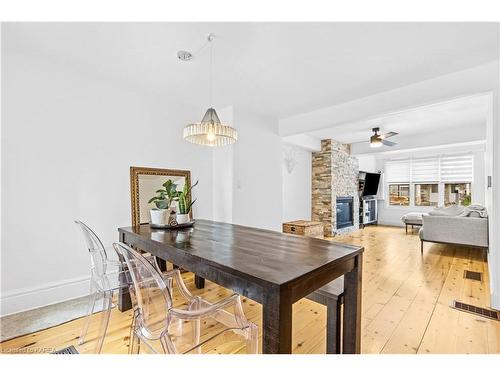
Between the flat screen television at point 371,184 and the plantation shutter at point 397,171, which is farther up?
the plantation shutter at point 397,171

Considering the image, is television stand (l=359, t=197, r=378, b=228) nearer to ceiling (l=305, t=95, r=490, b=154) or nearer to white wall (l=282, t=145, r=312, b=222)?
ceiling (l=305, t=95, r=490, b=154)

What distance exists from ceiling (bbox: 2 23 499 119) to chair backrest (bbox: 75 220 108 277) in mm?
1550

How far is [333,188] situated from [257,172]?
284 cm

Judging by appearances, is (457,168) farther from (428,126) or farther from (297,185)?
(297,185)

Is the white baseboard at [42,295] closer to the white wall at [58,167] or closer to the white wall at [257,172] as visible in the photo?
the white wall at [58,167]

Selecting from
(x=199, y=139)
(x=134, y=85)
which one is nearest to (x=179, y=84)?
(x=134, y=85)

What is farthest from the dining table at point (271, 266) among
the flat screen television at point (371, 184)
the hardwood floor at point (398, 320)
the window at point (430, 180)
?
the window at point (430, 180)

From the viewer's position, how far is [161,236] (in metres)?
2.03

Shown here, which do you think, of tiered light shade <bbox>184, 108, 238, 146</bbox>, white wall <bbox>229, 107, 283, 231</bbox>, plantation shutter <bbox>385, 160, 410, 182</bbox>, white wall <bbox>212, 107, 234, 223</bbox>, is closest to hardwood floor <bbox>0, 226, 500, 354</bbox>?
white wall <bbox>212, 107, 234, 223</bbox>

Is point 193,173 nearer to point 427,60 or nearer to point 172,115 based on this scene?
point 172,115

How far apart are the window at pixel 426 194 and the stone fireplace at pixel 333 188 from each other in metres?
2.35

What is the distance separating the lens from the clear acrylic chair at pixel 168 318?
1.26 meters

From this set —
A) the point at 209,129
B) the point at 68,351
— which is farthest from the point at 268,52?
the point at 68,351

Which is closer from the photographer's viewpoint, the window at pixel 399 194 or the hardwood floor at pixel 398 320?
the hardwood floor at pixel 398 320
